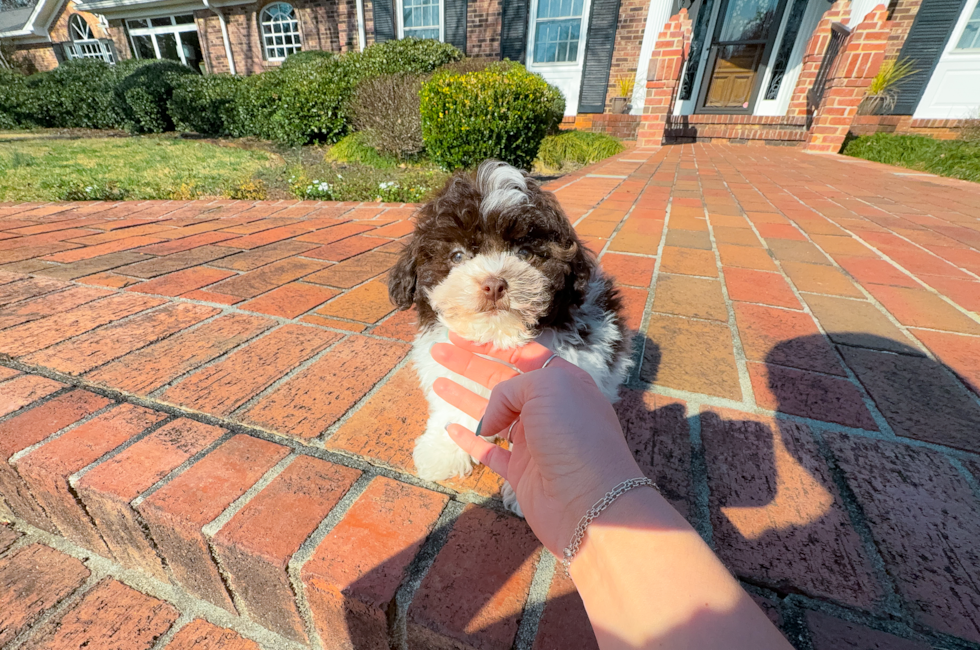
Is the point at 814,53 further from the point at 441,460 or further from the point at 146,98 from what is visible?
the point at 146,98

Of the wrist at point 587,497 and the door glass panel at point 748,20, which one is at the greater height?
the door glass panel at point 748,20

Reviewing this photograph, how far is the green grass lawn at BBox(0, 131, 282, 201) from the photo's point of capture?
5918mm

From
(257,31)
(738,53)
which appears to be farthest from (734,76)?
(257,31)

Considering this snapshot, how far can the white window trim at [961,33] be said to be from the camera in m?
11.0

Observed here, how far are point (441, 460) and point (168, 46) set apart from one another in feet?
99.4

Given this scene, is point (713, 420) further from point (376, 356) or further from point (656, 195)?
point (656, 195)

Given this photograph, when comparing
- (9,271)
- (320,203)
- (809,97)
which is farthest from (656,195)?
(809,97)

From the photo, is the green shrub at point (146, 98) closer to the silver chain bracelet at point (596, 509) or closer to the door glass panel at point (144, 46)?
the door glass panel at point (144, 46)

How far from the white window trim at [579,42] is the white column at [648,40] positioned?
188 cm

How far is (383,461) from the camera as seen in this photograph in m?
1.48

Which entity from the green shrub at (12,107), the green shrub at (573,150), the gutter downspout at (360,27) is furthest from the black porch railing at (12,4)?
the green shrub at (573,150)

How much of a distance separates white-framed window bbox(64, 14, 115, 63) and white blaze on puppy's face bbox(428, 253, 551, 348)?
34273mm

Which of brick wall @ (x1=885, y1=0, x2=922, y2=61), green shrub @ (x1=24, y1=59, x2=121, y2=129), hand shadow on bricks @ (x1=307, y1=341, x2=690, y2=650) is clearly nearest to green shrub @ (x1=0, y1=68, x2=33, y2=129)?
green shrub @ (x1=24, y1=59, x2=121, y2=129)

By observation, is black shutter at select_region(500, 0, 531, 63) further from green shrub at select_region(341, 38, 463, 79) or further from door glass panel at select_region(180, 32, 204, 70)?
door glass panel at select_region(180, 32, 204, 70)
